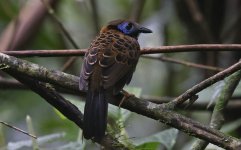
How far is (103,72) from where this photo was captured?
3529 millimetres

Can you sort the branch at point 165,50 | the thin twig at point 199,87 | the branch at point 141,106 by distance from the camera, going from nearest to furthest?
the branch at point 141,106 < the thin twig at point 199,87 < the branch at point 165,50

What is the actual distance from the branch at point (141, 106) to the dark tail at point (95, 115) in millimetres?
167

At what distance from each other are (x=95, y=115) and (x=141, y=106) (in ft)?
1.13

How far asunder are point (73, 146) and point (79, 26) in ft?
11.5

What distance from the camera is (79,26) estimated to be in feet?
22.5

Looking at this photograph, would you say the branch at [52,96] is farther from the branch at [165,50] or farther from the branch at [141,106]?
the branch at [165,50]

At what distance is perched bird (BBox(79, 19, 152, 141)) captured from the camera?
119 inches

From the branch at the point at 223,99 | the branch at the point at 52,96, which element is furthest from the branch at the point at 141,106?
the branch at the point at 223,99

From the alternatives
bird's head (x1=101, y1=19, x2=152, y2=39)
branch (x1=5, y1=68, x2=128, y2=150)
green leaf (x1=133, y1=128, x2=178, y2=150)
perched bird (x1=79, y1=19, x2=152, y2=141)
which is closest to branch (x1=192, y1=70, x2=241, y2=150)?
green leaf (x1=133, y1=128, x2=178, y2=150)

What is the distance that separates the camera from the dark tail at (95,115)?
291cm

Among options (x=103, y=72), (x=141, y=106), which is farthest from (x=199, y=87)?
(x=103, y=72)

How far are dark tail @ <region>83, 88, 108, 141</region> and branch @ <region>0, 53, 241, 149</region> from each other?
0.55 feet

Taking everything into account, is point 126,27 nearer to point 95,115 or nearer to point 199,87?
point 95,115

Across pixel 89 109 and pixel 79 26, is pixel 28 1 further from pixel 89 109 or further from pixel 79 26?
pixel 89 109
